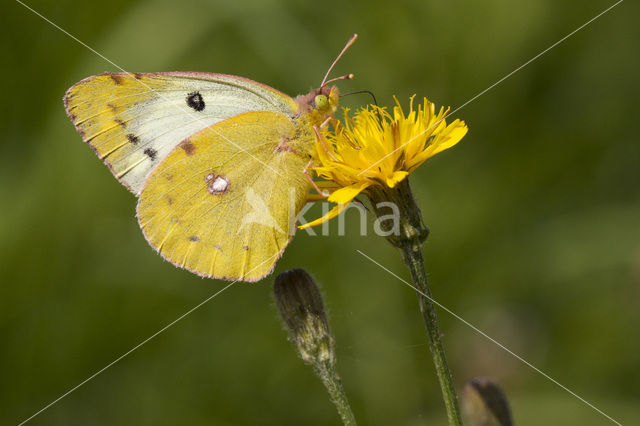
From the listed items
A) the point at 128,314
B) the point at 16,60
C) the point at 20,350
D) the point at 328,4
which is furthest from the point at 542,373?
the point at 16,60

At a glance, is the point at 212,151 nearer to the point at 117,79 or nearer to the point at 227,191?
the point at 227,191

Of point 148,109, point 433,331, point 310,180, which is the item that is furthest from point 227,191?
point 433,331

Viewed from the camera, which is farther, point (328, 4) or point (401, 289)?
point (328, 4)

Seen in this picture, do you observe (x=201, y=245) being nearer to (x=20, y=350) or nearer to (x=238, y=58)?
(x=20, y=350)

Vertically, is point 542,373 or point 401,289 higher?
point 401,289

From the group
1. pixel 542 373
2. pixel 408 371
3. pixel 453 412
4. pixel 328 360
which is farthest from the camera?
pixel 408 371

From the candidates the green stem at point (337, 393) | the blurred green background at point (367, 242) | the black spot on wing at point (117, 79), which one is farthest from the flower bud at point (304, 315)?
the blurred green background at point (367, 242)

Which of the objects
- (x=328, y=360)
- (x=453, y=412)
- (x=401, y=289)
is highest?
(x=401, y=289)
